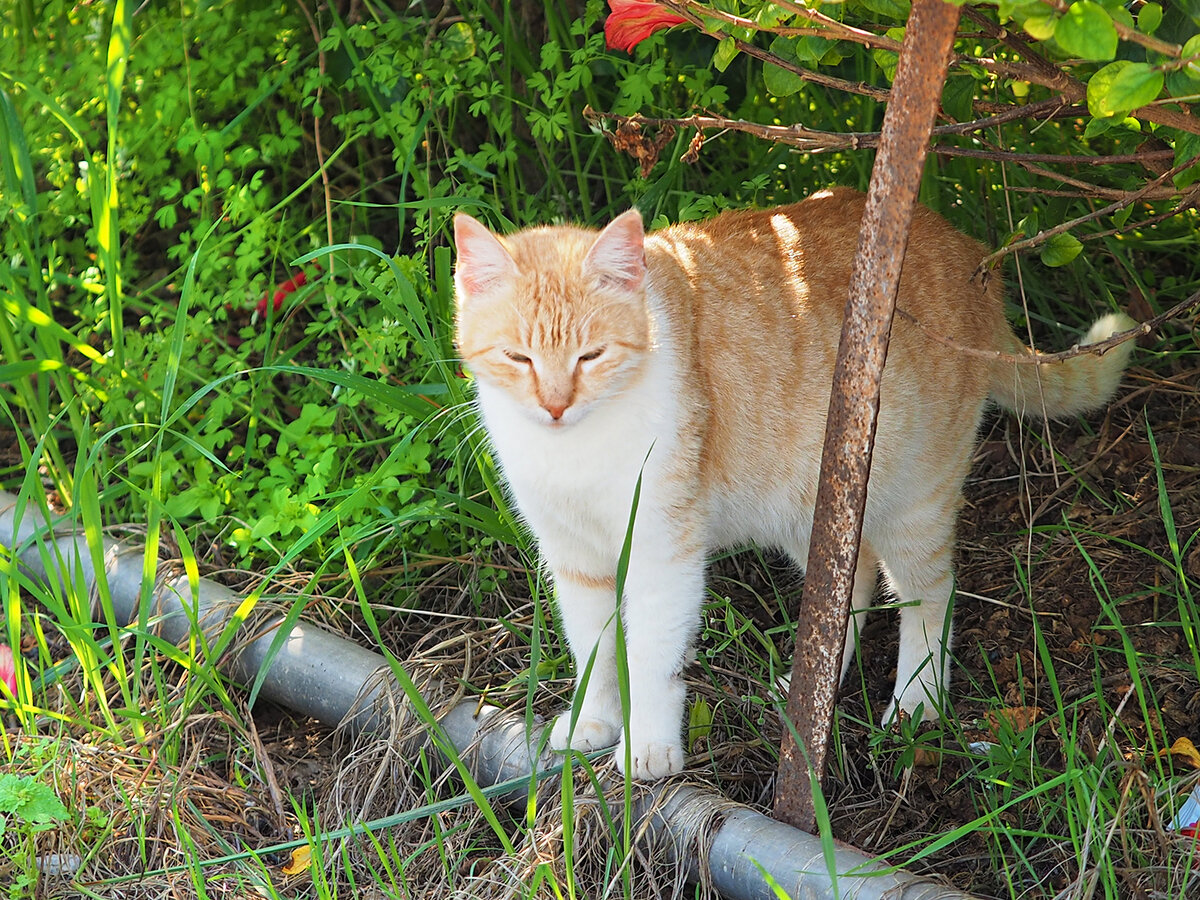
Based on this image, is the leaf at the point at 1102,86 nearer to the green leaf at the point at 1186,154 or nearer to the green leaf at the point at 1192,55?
the green leaf at the point at 1192,55

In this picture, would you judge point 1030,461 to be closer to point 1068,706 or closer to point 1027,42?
point 1068,706

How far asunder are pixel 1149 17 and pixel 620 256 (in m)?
0.91

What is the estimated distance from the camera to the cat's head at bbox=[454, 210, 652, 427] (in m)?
2.01

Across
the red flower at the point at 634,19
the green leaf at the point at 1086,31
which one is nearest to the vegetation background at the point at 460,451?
the green leaf at the point at 1086,31

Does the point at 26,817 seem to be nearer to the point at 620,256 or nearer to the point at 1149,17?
the point at 620,256

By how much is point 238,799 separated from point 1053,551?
184 cm

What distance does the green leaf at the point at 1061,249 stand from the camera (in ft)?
6.29

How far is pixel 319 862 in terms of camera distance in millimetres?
1929

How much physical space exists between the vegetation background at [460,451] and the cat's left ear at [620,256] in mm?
215

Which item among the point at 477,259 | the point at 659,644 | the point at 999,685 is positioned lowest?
the point at 999,685

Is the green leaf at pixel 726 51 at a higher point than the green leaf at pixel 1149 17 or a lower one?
lower

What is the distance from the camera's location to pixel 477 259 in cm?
207

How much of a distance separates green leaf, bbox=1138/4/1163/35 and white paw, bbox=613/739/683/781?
1.37 meters

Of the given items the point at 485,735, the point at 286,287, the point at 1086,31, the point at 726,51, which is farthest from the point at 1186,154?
the point at 286,287
